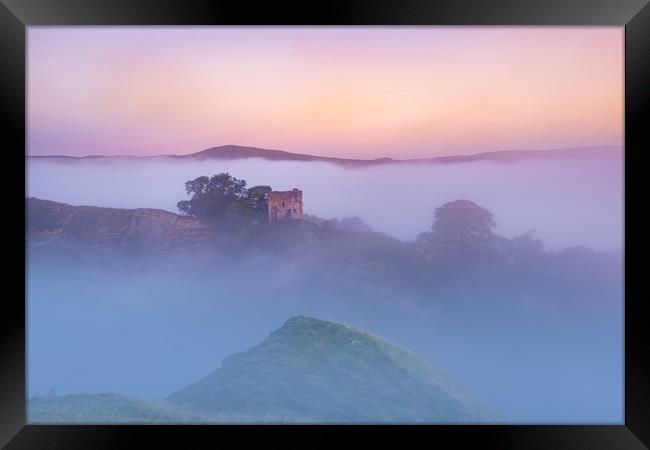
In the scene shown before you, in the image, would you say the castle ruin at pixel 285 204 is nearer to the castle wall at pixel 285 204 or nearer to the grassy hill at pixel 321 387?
the castle wall at pixel 285 204

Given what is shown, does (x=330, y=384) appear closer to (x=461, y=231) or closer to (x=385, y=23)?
(x=461, y=231)

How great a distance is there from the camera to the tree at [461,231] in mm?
6102

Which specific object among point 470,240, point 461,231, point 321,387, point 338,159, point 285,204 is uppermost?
point 338,159

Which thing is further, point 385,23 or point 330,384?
point 330,384

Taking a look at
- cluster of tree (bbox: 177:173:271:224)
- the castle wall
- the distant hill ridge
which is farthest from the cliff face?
the castle wall

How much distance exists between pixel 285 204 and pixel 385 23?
11.5 ft

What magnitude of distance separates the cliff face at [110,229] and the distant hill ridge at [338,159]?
651 mm

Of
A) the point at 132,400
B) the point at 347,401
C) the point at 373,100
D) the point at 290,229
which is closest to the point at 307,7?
the point at 373,100

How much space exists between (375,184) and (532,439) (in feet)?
10.8

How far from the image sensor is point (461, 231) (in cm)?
597

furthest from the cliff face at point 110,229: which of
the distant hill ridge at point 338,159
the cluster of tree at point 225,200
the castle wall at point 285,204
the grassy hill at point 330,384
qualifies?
the grassy hill at point 330,384

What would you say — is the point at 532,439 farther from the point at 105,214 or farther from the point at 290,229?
the point at 105,214

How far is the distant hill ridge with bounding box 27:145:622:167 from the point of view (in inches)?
219

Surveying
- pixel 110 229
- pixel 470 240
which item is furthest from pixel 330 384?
pixel 110 229
